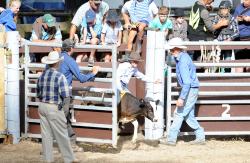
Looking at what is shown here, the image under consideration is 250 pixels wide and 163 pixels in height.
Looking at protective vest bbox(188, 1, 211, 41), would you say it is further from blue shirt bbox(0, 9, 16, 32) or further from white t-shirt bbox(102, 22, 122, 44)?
blue shirt bbox(0, 9, 16, 32)

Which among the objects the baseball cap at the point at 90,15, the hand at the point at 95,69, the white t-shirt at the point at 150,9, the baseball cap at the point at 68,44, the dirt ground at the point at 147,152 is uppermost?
the white t-shirt at the point at 150,9

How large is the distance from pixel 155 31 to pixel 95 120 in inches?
69.9

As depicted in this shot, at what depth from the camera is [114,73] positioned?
39.0 ft

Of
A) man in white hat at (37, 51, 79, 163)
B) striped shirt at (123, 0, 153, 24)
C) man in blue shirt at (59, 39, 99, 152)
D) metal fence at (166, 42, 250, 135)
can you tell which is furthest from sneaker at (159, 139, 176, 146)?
striped shirt at (123, 0, 153, 24)

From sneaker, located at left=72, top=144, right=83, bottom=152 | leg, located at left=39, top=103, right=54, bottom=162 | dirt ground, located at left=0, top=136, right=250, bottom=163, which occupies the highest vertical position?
leg, located at left=39, top=103, right=54, bottom=162

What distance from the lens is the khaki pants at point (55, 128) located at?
10.8 meters

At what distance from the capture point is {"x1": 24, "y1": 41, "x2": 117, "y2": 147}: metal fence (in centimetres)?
1195

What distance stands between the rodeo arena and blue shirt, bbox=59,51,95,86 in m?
0.02

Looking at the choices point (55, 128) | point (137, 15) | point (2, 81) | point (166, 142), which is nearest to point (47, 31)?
point (2, 81)

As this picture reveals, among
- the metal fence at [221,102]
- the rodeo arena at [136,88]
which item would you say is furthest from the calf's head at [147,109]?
the metal fence at [221,102]

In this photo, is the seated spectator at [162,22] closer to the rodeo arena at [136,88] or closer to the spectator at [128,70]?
the rodeo arena at [136,88]

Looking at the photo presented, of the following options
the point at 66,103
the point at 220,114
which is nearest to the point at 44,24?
the point at 66,103

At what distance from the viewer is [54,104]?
1085cm

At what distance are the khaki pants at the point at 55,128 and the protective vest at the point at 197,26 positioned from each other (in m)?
3.84
